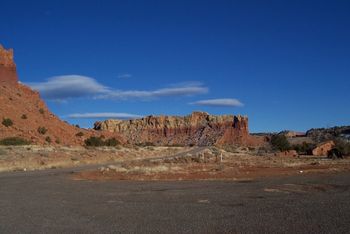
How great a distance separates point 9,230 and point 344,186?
577 inches

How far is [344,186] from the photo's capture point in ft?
67.8

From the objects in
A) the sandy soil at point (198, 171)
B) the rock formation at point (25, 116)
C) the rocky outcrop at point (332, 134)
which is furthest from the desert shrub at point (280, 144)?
the sandy soil at point (198, 171)

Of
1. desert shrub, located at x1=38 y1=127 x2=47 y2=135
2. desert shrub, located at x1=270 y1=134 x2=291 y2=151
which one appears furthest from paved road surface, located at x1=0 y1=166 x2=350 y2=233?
desert shrub, located at x1=270 y1=134 x2=291 y2=151

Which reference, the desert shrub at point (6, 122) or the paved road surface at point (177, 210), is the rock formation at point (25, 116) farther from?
the paved road surface at point (177, 210)

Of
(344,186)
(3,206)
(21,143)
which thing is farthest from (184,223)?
(21,143)

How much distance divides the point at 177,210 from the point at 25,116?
68522mm

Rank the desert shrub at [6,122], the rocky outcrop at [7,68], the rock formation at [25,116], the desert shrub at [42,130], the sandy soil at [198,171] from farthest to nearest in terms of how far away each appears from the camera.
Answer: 1. the rocky outcrop at [7,68]
2. the desert shrub at [42,130]
3. the rock formation at [25,116]
4. the desert shrub at [6,122]
5. the sandy soil at [198,171]

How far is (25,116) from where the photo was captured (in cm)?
7775

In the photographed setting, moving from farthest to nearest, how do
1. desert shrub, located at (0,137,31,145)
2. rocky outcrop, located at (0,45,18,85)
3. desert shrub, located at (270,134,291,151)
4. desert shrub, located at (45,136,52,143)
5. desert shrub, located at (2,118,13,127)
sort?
desert shrub, located at (270,134,291,151), rocky outcrop, located at (0,45,18,85), desert shrub, located at (45,136,52,143), desert shrub, located at (2,118,13,127), desert shrub, located at (0,137,31,145)

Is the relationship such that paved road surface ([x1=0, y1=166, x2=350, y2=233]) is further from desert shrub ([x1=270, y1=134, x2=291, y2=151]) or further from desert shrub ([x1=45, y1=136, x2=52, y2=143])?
desert shrub ([x1=270, y1=134, x2=291, y2=151])

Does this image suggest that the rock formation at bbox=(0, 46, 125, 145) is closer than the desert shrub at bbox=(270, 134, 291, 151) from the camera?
Yes

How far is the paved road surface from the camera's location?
1062 cm

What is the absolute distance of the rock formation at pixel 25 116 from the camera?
240ft

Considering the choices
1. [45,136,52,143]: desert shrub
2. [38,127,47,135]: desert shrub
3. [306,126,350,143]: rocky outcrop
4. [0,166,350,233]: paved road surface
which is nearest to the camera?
[0,166,350,233]: paved road surface
